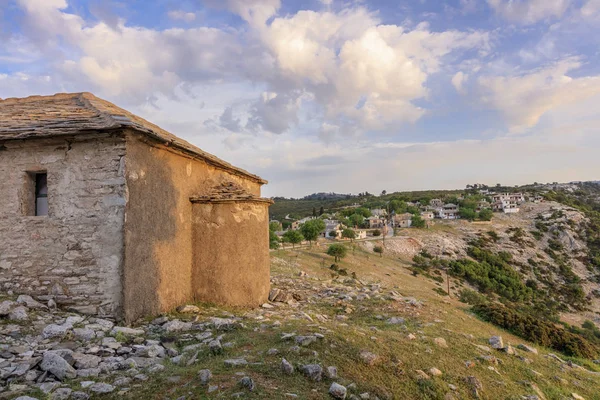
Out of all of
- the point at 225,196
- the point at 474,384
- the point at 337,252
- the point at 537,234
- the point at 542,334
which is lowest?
the point at 537,234

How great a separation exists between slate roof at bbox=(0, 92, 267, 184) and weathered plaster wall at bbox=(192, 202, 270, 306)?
1.71m

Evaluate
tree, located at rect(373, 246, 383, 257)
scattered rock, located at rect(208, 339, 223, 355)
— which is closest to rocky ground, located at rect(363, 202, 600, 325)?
tree, located at rect(373, 246, 383, 257)

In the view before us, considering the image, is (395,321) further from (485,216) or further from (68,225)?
(485,216)

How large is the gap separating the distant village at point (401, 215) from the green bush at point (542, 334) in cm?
4206

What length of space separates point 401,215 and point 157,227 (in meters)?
75.7

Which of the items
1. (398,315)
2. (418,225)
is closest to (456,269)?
(418,225)

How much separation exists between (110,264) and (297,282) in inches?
320

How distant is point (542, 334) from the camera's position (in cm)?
1116

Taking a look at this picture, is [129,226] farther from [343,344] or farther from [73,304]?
[343,344]

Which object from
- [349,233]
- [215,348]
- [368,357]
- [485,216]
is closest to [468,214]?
[485,216]

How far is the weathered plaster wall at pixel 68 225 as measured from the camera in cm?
700

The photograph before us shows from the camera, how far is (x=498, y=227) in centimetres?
7112

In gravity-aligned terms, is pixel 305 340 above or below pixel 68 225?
below

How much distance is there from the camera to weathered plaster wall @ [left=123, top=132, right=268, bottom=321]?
7.16 m
